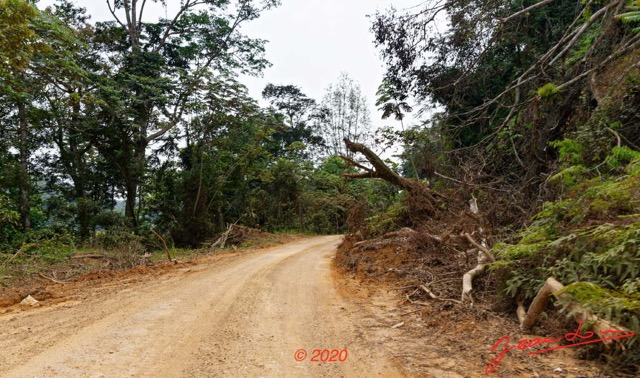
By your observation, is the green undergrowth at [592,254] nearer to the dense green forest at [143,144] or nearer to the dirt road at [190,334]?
the dirt road at [190,334]

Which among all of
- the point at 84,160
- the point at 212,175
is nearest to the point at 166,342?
the point at 212,175

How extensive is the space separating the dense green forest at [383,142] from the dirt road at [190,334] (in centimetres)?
227

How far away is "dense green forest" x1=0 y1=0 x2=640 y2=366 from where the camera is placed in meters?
4.77

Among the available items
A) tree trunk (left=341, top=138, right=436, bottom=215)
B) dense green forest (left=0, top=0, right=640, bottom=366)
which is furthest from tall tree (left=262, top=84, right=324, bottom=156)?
tree trunk (left=341, top=138, right=436, bottom=215)

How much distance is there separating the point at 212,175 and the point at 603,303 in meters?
19.9

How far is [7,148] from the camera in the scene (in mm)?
17188

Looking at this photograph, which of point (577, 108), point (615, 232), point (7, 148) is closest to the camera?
point (615, 232)

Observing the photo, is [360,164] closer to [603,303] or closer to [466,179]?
[466,179]

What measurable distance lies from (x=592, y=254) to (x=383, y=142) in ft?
→ 43.0

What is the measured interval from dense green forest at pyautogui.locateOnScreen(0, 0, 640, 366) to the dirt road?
227cm

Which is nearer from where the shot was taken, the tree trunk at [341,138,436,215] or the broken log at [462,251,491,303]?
the broken log at [462,251,491,303]

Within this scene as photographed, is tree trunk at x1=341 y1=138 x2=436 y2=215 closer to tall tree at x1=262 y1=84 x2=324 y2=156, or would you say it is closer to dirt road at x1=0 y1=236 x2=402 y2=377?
dirt road at x1=0 y1=236 x2=402 y2=377

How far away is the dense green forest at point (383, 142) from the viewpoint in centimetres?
477

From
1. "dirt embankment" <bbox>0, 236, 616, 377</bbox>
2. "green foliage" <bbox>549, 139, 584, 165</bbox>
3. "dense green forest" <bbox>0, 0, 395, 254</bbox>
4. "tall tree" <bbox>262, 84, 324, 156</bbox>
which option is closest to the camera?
"dirt embankment" <bbox>0, 236, 616, 377</bbox>
